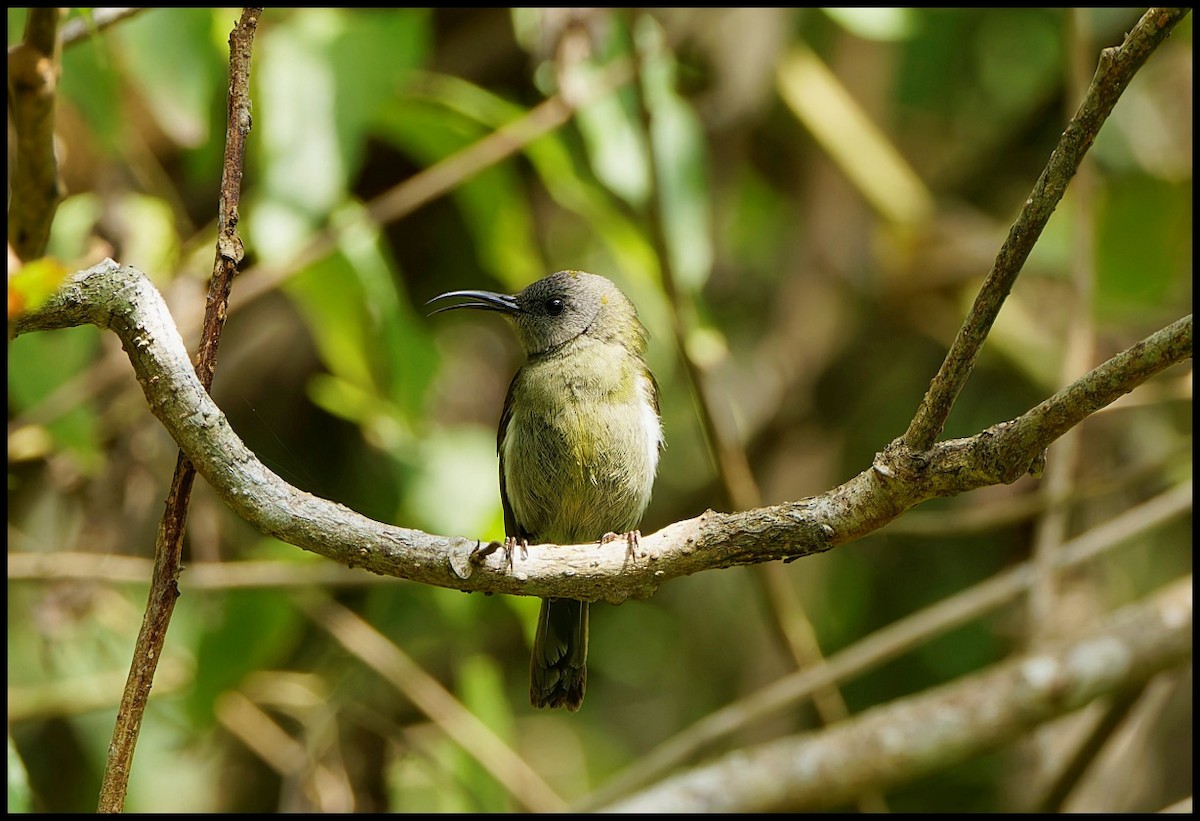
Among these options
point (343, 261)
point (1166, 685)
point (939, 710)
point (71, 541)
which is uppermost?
point (343, 261)

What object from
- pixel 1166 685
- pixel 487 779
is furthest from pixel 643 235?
pixel 1166 685

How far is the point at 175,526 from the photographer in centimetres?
184

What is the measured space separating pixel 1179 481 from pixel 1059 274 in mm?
1362

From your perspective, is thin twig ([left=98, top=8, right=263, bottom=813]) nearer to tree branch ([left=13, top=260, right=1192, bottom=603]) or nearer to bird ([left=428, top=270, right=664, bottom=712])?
tree branch ([left=13, top=260, right=1192, bottom=603])

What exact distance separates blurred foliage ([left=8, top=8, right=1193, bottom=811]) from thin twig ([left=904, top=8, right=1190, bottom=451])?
91.7 inches

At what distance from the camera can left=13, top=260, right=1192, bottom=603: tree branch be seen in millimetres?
A: 1958

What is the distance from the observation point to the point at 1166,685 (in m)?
5.15

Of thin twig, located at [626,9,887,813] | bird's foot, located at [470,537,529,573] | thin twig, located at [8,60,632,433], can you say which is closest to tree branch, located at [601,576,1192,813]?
thin twig, located at [626,9,887,813]

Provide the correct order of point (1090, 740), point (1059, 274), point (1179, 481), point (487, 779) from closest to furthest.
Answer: point (1090, 740) → point (487, 779) → point (1179, 481) → point (1059, 274)

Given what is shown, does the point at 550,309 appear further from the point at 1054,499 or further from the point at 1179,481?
the point at 1179,481

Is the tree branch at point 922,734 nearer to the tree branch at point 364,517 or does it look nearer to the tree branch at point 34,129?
the tree branch at point 364,517

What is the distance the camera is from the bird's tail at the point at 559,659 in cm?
384

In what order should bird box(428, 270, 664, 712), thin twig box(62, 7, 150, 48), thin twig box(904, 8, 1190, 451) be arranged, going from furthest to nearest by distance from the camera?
bird box(428, 270, 664, 712)
thin twig box(62, 7, 150, 48)
thin twig box(904, 8, 1190, 451)

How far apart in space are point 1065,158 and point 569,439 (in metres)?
2.46
